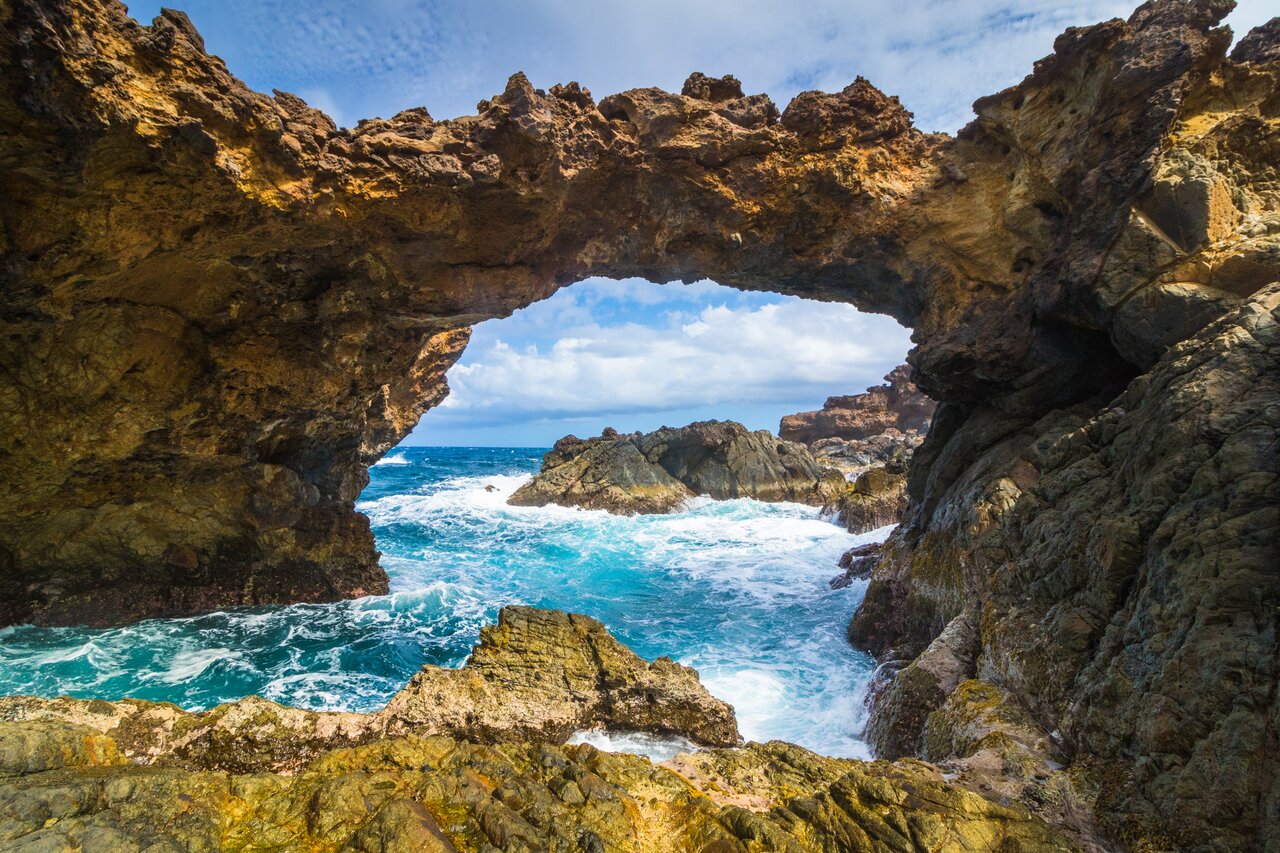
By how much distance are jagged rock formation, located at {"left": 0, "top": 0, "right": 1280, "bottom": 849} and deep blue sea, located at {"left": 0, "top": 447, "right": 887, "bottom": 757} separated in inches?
57.4

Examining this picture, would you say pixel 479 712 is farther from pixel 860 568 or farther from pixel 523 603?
pixel 860 568

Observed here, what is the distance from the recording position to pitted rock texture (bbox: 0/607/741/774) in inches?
236

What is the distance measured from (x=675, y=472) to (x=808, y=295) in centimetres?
2415

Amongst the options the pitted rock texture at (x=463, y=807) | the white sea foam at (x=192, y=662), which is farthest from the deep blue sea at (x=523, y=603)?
the pitted rock texture at (x=463, y=807)

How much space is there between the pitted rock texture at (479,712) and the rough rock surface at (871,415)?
64.8 metres

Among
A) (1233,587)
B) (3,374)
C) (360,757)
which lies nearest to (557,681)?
(360,757)

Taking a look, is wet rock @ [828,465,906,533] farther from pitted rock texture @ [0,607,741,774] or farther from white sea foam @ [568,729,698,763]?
white sea foam @ [568,729,698,763]

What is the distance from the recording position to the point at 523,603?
1755cm

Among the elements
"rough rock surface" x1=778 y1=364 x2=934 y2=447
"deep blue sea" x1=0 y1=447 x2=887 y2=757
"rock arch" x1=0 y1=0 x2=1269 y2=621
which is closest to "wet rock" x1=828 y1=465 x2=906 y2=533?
"deep blue sea" x1=0 y1=447 x2=887 y2=757

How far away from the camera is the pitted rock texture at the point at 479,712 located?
600cm

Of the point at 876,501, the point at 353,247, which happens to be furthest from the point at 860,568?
the point at 353,247

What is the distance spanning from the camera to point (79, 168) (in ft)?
25.5

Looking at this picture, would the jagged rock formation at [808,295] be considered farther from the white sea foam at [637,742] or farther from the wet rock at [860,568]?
the white sea foam at [637,742]

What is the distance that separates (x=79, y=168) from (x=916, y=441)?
207 feet
